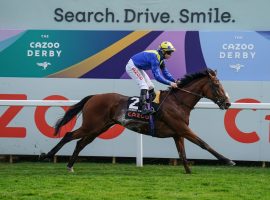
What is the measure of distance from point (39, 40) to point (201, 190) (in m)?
4.97

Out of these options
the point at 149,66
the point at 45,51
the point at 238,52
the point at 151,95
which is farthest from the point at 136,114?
the point at 45,51

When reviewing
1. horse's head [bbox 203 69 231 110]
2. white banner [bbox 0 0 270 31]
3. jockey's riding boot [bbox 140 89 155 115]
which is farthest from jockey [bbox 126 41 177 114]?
white banner [bbox 0 0 270 31]

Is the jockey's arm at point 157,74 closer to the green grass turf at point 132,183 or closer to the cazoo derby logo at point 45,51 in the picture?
the green grass turf at point 132,183

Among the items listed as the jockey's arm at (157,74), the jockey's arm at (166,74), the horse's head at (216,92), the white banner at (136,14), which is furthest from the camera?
the white banner at (136,14)

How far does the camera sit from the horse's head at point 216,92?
972 centimetres

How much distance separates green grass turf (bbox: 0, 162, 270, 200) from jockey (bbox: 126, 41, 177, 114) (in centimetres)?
111

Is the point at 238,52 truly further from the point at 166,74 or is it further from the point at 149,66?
the point at 149,66

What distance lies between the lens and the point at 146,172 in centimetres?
989

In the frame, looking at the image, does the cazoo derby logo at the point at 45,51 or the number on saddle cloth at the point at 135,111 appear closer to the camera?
the number on saddle cloth at the point at 135,111

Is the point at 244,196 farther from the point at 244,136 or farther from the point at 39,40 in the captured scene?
the point at 39,40

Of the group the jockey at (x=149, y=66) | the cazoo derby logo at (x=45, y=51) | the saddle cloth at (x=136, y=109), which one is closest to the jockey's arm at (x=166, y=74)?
the jockey at (x=149, y=66)

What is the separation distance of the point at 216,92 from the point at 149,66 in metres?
1.00

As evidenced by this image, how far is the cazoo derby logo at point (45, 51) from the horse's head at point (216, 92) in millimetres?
3152

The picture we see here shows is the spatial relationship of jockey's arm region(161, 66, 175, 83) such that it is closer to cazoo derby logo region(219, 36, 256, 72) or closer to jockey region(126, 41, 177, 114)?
jockey region(126, 41, 177, 114)
